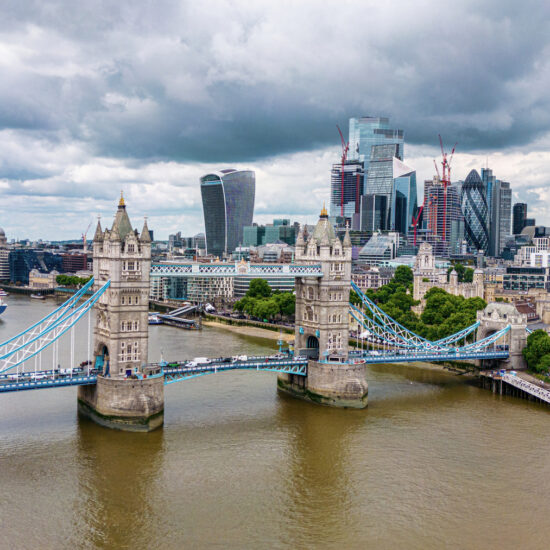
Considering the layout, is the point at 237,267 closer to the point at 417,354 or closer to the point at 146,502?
the point at 417,354

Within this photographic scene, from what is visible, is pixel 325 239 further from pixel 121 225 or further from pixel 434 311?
pixel 434 311

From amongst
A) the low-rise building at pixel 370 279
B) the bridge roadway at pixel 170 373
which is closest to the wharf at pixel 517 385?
the bridge roadway at pixel 170 373

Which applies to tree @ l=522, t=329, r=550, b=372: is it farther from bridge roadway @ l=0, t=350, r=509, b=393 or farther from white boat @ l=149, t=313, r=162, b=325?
white boat @ l=149, t=313, r=162, b=325

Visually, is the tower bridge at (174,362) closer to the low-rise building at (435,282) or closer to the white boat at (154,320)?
the white boat at (154,320)

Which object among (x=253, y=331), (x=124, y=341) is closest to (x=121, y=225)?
(x=124, y=341)

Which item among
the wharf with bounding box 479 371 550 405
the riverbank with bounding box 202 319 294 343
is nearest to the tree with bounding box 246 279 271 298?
A: the riverbank with bounding box 202 319 294 343

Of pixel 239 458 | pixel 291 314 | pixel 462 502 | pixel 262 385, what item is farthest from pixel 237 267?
pixel 291 314
